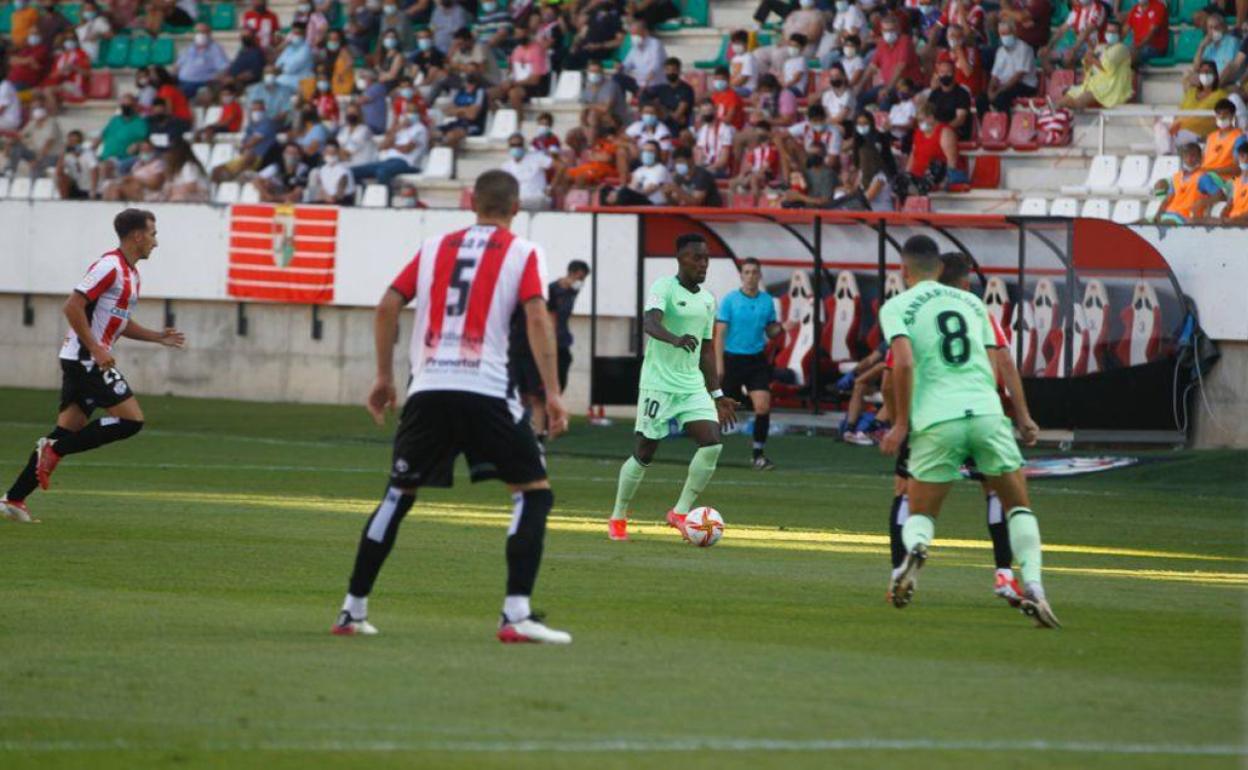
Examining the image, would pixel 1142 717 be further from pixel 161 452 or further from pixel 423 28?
pixel 423 28

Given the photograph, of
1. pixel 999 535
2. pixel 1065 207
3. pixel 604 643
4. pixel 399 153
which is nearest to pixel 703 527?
pixel 999 535

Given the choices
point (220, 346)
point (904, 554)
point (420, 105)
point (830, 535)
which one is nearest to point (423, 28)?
point (420, 105)

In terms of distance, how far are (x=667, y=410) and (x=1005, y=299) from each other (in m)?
10.5

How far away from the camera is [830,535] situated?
53.2 ft

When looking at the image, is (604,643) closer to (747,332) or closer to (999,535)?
(999,535)

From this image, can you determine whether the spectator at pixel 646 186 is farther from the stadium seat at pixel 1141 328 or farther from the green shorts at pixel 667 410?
the green shorts at pixel 667 410

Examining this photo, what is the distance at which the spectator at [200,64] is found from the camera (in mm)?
37625

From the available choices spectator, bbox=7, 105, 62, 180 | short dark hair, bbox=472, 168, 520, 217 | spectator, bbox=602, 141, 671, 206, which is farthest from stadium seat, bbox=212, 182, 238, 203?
short dark hair, bbox=472, 168, 520, 217

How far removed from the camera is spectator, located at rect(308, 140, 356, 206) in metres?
32.6

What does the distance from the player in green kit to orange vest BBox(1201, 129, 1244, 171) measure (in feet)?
48.3

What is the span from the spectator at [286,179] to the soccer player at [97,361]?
57.1ft

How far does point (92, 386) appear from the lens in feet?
51.4

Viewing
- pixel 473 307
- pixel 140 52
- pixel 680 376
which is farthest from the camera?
pixel 140 52

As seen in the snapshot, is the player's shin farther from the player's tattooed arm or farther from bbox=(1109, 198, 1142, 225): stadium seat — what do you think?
bbox=(1109, 198, 1142, 225): stadium seat
